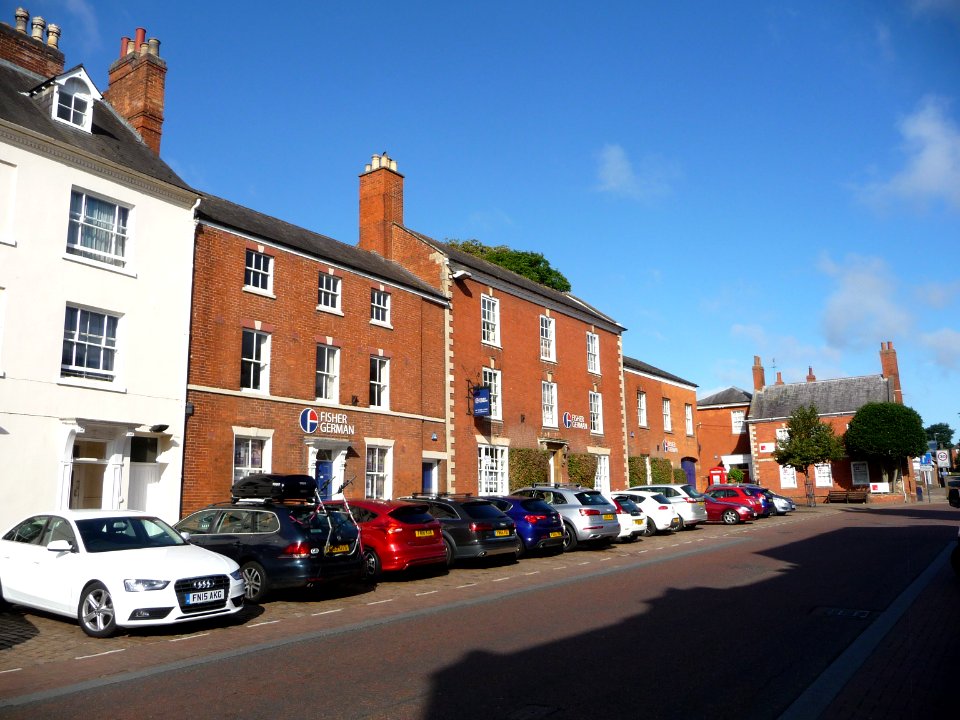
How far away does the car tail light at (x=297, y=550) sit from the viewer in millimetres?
12008

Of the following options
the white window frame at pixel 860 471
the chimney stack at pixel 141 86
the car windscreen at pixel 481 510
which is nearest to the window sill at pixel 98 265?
the chimney stack at pixel 141 86

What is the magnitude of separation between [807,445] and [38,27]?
4521cm

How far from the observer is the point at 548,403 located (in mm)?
33125

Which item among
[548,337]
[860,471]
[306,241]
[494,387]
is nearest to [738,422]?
[860,471]

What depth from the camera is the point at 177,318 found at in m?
18.7

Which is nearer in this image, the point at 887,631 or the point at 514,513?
the point at 887,631

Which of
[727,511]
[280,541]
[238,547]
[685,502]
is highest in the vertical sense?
[685,502]

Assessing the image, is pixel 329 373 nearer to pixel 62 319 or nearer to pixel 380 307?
pixel 380 307

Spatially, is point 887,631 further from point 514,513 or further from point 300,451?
point 300,451

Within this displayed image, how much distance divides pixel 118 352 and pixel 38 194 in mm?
3692

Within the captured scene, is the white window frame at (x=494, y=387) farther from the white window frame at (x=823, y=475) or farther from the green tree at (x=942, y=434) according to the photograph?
the green tree at (x=942, y=434)

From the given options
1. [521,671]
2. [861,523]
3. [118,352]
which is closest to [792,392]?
[861,523]

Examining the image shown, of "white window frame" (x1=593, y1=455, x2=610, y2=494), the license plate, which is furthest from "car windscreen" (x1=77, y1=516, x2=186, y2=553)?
"white window frame" (x1=593, y1=455, x2=610, y2=494)

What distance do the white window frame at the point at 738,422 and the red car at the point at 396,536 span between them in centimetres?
5159
